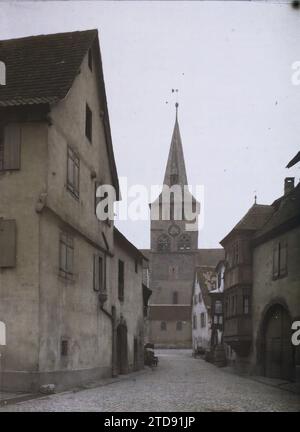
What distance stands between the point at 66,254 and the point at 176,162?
66667 millimetres

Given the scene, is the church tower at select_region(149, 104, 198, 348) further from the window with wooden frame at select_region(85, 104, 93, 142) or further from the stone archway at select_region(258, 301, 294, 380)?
the window with wooden frame at select_region(85, 104, 93, 142)

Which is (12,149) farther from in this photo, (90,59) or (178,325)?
(178,325)

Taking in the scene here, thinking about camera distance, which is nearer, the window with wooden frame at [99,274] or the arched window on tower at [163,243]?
the window with wooden frame at [99,274]

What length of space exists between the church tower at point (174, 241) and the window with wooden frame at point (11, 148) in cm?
6779

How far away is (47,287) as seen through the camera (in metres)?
15.5

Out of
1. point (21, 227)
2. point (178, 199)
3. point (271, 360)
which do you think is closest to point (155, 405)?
point (21, 227)

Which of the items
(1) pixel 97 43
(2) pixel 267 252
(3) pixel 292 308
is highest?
(1) pixel 97 43

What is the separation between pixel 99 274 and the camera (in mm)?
21828

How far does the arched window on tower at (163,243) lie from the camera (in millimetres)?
86000

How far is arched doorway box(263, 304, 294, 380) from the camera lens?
22.6m

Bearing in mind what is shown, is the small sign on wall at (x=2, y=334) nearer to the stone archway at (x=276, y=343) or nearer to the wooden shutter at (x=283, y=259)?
the stone archway at (x=276, y=343)

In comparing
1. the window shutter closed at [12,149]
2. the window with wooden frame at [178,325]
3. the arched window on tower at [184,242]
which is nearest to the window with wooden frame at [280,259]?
the window shutter closed at [12,149]
